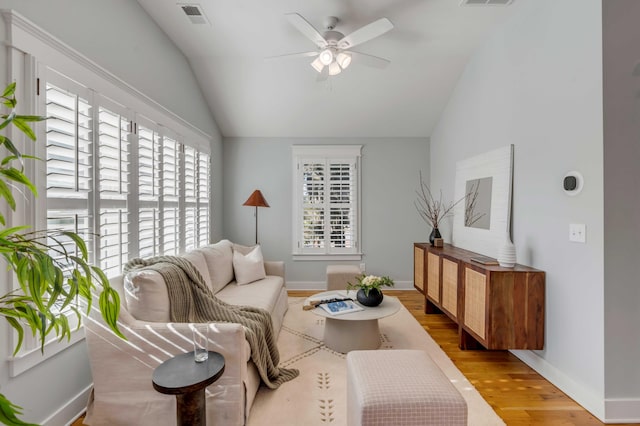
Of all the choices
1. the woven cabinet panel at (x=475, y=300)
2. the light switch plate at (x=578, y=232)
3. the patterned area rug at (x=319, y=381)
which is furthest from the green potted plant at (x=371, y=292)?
the light switch plate at (x=578, y=232)

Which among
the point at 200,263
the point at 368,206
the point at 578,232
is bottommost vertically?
the point at 200,263

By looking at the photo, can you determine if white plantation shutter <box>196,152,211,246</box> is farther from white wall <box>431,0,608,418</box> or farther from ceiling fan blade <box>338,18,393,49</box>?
white wall <box>431,0,608,418</box>

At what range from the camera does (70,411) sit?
194 centimetres

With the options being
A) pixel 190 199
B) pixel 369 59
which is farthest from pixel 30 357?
pixel 369 59

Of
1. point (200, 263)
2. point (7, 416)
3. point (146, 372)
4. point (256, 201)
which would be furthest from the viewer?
point (256, 201)

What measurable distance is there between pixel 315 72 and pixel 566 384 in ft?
12.7

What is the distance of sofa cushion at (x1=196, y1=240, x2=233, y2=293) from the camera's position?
10.6ft

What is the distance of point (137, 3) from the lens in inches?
106

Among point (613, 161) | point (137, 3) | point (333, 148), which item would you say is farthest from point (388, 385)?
point (333, 148)

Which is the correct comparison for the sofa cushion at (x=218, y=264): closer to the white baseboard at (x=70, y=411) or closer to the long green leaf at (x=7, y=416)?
the white baseboard at (x=70, y=411)

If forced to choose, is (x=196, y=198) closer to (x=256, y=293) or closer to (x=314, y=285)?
(x=256, y=293)

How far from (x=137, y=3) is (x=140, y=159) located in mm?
1343

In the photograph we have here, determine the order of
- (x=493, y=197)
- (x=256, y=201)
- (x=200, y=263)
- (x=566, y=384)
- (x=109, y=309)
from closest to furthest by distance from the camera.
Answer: (x=109, y=309) < (x=566, y=384) < (x=200, y=263) < (x=493, y=197) < (x=256, y=201)

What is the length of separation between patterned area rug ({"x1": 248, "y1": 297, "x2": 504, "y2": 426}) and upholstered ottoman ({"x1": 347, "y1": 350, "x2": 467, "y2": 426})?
45 centimetres
